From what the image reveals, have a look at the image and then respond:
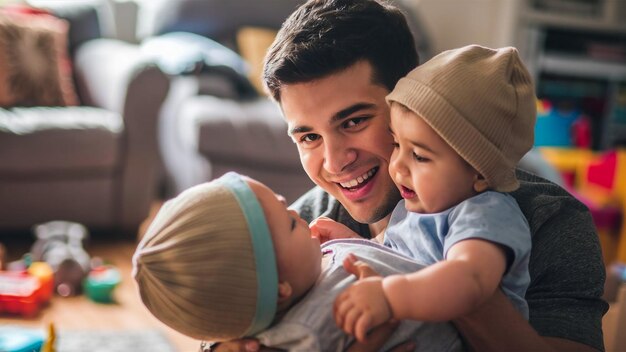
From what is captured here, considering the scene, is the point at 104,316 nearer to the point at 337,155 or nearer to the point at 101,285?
the point at 101,285

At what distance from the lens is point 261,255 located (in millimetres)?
918

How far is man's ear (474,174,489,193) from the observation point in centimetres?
104

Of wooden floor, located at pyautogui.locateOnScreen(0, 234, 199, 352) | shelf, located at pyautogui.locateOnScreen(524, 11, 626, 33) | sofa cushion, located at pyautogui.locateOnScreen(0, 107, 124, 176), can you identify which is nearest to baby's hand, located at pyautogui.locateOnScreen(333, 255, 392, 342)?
wooden floor, located at pyautogui.locateOnScreen(0, 234, 199, 352)

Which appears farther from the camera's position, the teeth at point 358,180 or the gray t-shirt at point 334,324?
the teeth at point 358,180

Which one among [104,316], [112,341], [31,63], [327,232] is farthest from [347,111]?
[31,63]

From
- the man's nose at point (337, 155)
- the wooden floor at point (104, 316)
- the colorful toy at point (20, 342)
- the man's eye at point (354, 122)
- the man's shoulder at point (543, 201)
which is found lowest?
the wooden floor at point (104, 316)

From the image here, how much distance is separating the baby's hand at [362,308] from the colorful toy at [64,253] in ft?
7.03

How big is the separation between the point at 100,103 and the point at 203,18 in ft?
2.86

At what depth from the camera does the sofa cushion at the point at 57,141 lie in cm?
315

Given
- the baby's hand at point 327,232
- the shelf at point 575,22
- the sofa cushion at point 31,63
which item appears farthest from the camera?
the shelf at point 575,22

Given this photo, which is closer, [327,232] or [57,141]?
[327,232]

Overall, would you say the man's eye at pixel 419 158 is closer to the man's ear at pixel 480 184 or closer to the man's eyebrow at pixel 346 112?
the man's ear at pixel 480 184

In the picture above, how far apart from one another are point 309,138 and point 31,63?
2606 mm

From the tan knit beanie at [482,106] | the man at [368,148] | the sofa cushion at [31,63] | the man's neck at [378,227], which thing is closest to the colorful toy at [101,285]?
the sofa cushion at [31,63]
